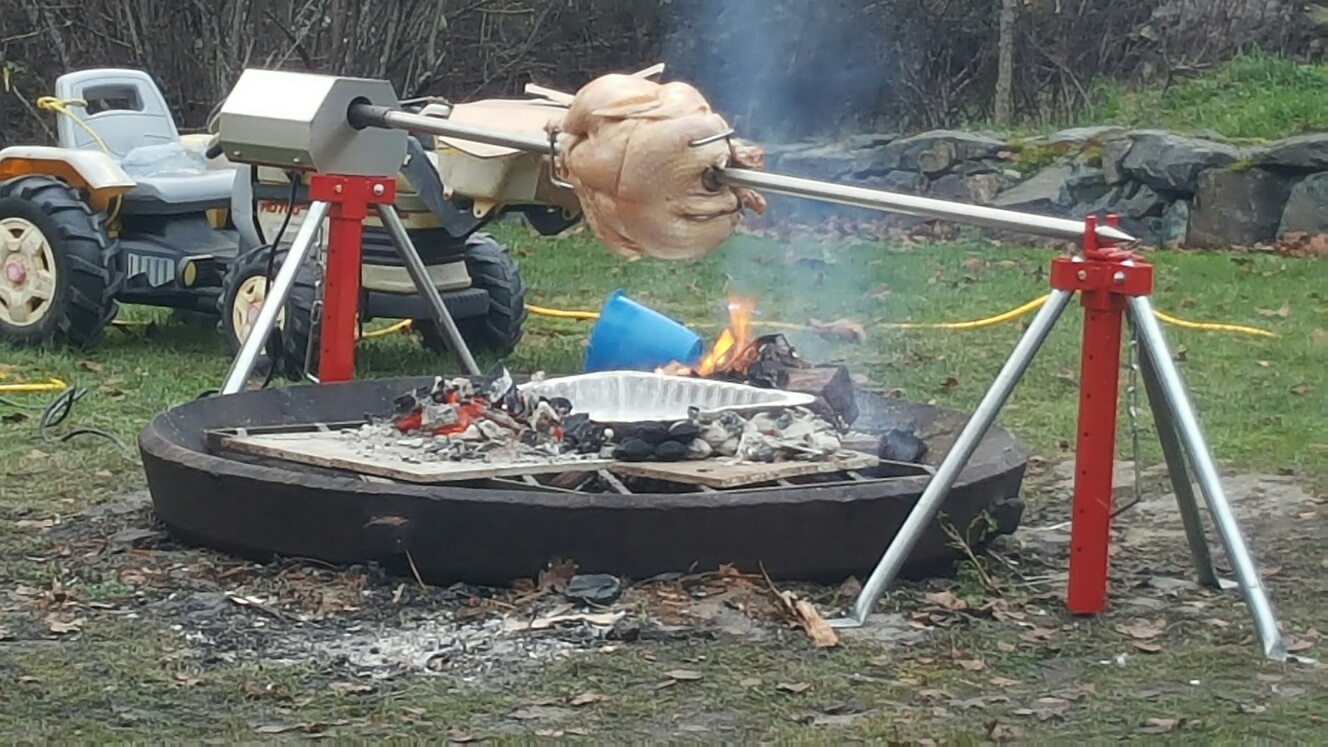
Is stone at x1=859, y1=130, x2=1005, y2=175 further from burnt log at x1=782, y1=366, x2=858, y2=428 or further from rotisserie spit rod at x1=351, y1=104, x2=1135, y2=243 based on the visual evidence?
rotisserie spit rod at x1=351, y1=104, x2=1135, y2=243

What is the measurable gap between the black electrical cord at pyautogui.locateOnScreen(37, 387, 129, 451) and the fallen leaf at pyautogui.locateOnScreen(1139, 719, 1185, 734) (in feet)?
12.2

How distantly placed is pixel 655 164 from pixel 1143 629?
1.52 m

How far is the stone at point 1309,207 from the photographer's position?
40.3 feet

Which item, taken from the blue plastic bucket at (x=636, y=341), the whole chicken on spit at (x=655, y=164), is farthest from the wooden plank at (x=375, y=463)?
the blue plastic bucket at (x=636, y=341)

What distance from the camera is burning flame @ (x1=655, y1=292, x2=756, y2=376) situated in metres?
5.97

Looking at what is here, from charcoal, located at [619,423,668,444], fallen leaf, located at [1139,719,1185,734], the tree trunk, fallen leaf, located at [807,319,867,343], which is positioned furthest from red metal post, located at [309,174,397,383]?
the tree trunk

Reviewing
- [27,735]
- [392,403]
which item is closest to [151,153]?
[392,403]

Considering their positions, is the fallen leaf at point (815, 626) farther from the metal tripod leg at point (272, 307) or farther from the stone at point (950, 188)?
the stone at point (950, 188)

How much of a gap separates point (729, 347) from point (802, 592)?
5.64ft

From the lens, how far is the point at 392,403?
591 centimetres

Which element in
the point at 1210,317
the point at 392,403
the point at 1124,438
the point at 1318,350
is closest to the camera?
the point at 392,403

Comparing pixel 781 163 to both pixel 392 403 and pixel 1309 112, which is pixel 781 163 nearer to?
pixel 1309 112

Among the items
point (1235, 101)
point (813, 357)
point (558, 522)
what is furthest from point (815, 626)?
point (1235, 101)

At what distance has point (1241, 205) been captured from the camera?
12.5 metres
